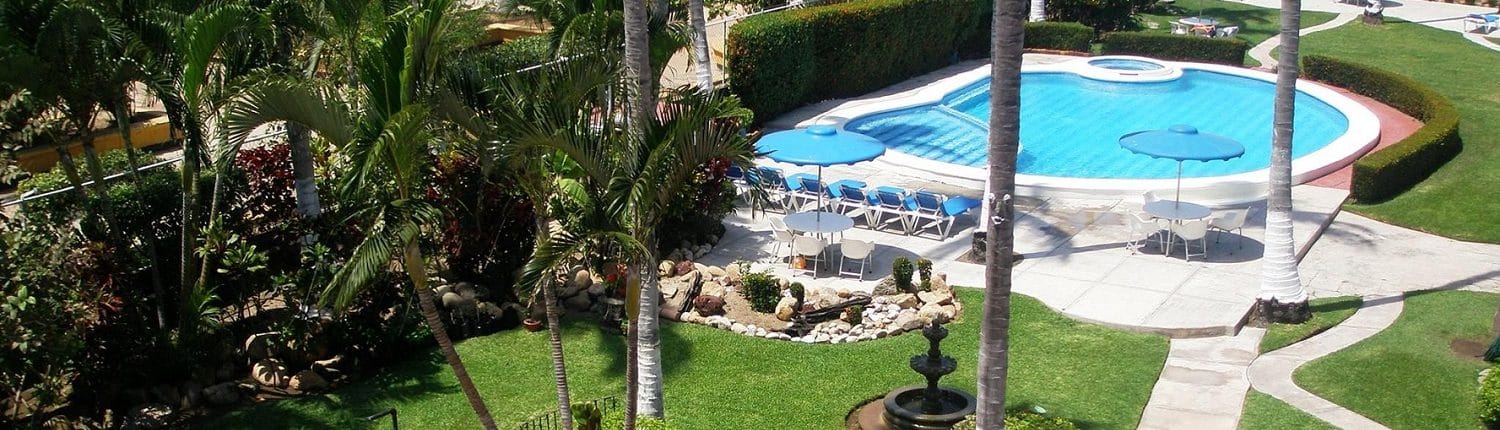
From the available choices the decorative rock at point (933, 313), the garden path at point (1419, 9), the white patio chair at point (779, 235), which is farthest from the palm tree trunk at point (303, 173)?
the garden path at point (1419, 9)

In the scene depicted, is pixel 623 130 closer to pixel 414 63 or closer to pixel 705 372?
pixel 414 63

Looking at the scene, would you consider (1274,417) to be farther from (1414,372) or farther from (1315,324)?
(1315,324)

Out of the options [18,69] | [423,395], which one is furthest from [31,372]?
[423,395]

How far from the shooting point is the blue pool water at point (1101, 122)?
26828 millimetres

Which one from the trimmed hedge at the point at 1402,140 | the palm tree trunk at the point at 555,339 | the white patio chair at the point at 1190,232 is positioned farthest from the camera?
the trimmed hedge at the point at 1402,140

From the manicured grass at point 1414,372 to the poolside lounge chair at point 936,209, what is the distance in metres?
6.23

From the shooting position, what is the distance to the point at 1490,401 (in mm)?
13086

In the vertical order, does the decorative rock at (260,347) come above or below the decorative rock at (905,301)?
above

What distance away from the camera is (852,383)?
15.0 metres

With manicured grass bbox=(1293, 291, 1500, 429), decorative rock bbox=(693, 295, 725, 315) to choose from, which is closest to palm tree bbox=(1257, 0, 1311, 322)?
manicured grass bbox=(1293, 291, 1500, 429)

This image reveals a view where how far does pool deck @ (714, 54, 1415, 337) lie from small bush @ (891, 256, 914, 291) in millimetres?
857

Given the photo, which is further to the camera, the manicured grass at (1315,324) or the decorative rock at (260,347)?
the manicured grass at (1315,324)

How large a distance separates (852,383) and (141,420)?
748cm

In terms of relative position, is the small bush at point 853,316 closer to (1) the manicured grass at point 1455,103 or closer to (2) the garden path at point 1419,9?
(1) the manicured grass at point 1455,103
